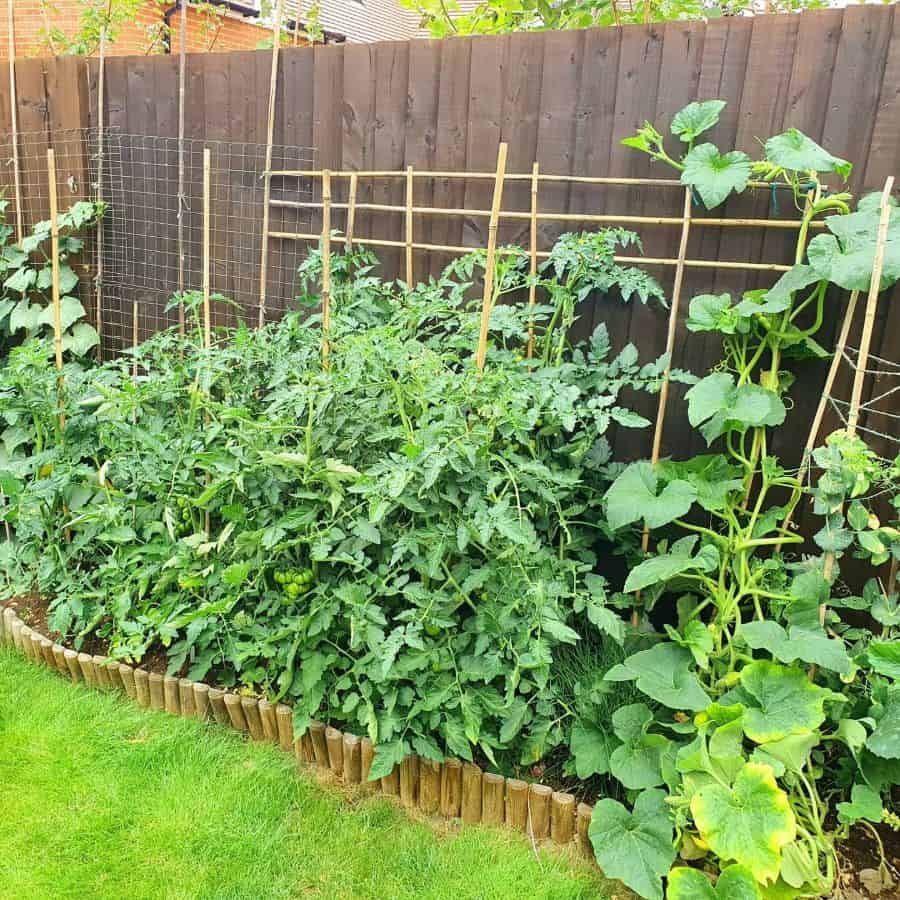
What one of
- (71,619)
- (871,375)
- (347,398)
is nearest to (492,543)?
(347,398)

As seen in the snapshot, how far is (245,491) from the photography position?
232 cm

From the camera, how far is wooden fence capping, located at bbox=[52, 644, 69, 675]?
274 centimetres

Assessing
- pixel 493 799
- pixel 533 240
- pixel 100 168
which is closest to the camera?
pixel 493 799

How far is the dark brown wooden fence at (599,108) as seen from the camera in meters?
2.42

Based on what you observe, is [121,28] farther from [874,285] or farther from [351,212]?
[874,285]

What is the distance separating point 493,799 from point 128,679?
134cm

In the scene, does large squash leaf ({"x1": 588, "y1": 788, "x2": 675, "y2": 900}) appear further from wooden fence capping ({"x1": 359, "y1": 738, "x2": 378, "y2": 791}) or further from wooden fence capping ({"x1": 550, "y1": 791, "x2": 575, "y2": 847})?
wooden fence capping ({"x1": 359, "y1": 738, "x2": 378, "y2": 791})

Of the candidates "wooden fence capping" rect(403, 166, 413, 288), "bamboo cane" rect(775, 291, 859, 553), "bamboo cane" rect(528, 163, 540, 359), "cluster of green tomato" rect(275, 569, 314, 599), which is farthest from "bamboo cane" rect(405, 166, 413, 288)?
"bamboo cane" rect(775, 291, 859, 553)

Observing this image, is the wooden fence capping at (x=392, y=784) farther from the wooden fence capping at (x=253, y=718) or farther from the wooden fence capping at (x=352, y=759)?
the wooden fence capping at (x=253, y=718)

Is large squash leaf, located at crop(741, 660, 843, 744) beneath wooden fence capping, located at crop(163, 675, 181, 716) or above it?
above

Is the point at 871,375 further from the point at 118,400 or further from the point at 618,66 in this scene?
the point at 118,400

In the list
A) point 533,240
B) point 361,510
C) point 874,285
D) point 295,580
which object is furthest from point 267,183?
point 874,285

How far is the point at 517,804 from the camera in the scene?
2141mm

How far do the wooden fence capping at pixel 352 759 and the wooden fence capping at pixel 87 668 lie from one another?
102cm
